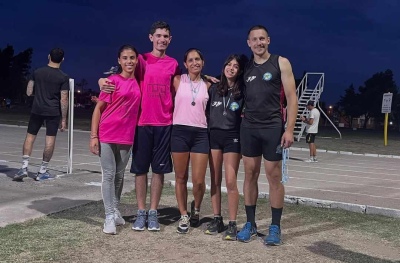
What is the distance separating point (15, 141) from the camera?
17781 millimetres

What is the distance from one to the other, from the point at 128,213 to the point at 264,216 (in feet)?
5.77

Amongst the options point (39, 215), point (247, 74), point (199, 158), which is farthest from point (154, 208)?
point (247, 74)

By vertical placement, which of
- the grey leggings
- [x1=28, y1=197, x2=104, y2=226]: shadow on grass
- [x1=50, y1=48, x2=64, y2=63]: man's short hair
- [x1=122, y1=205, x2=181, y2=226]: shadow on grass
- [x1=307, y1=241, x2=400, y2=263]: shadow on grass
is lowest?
[x1=122, y1=205, x2=181, y2=226]: shadow on grass

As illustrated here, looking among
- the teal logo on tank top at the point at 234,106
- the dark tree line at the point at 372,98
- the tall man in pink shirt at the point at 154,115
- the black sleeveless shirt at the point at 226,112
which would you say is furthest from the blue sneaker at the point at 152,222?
the dark tree line at the point at 372,98

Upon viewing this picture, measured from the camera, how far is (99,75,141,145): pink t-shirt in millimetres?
5543

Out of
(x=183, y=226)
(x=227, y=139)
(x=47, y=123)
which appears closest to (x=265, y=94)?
(x=227, y=139)

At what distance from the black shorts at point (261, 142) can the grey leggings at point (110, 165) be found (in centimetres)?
130

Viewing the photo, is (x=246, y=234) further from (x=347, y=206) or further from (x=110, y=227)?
(x=347, y=206)

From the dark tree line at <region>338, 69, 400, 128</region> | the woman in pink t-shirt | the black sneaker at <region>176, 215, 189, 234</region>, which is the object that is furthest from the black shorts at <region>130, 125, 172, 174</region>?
the dark tree line at <region>338, 69, 400, 128</region>

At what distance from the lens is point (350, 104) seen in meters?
113

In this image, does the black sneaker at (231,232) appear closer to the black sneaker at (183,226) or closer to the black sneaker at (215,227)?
the black sneaker at (215,227)

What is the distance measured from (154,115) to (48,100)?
3627 mm

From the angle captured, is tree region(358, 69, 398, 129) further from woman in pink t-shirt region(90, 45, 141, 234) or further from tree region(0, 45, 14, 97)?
woman in pink t-shirt region(90, 45, 141, 234)

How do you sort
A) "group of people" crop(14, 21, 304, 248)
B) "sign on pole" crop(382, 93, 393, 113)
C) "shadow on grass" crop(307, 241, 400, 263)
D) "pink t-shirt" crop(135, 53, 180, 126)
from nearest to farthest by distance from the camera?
"shadow on grass" crop(307, 241, 400, 263)
"group of people" crop(14, 21, 304, 248)
"pink t-shirt" crop(135, 53, 180, 126)
"sign on pole" crop(382, 93, 393, 113)
